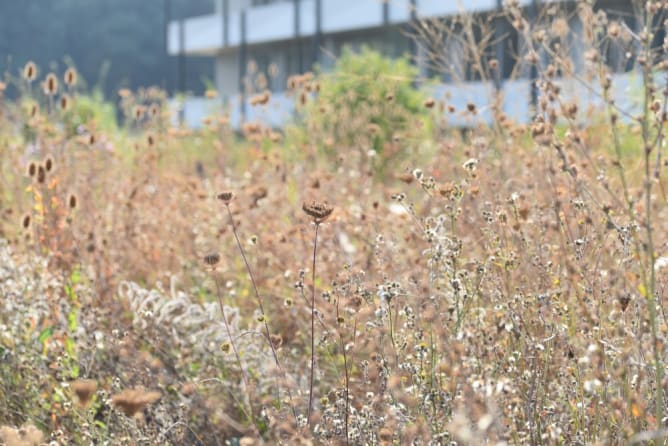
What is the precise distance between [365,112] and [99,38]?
42847mm

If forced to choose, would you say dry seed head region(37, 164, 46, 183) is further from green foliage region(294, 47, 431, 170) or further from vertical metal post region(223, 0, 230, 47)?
vertical metal post region(223, 0, 230, 47)

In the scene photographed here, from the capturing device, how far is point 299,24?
25859 mm

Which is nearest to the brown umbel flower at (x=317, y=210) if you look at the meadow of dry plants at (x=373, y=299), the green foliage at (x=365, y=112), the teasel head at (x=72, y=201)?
the meadow of dry plants at (x=373, y=299)

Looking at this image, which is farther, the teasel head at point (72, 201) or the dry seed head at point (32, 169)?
the teasel head at point (72, 201)

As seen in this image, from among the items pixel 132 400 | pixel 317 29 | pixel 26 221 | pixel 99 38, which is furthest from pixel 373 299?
pixel 99 38

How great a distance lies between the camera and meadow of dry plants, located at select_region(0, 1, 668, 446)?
7.04ft

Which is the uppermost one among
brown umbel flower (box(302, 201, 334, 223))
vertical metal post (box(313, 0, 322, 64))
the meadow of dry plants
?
vertical metal post (box(313, 0, 322, 64))

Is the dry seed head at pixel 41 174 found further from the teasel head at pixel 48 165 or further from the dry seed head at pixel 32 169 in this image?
the teasel head at pixel 48 165

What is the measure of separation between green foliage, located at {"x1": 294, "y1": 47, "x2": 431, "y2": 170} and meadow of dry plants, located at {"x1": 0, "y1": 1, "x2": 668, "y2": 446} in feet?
2.40

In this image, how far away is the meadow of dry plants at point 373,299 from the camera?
2.15 metres

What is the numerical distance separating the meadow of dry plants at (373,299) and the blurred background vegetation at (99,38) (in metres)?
43.1

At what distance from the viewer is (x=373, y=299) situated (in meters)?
2.75

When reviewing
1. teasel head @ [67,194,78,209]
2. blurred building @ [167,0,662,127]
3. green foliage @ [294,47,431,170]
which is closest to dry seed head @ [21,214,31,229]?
teasel head @ [67,194,78,209]

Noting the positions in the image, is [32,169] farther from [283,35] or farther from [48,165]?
[283,35]
